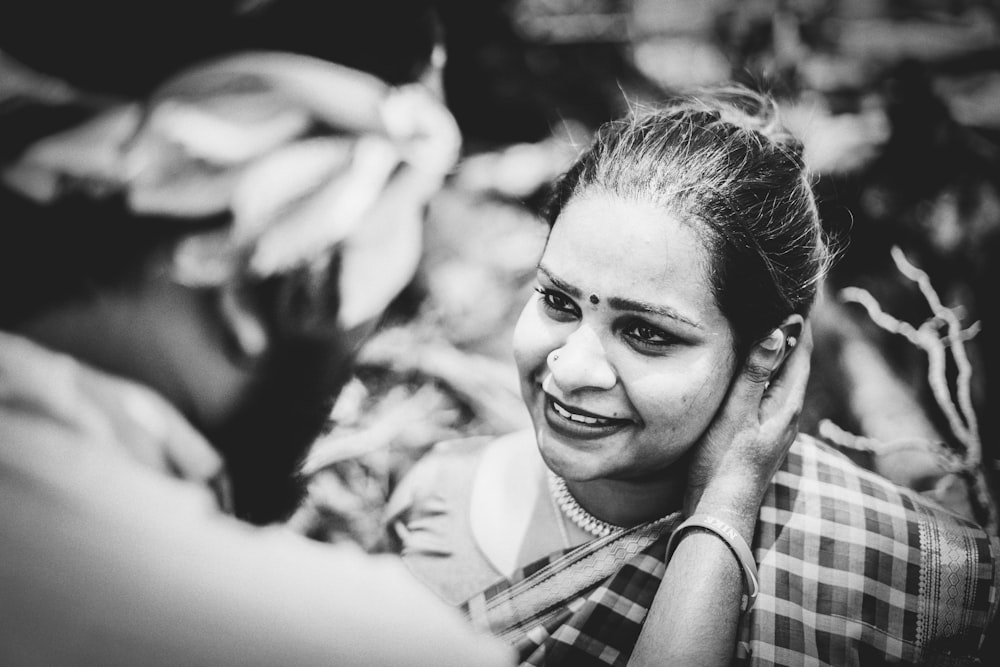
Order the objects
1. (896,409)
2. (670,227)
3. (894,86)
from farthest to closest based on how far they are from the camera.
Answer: (894,86) → (896,409) → (670,227)

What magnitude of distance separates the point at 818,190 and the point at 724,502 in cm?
72

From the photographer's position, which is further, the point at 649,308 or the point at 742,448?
the point at 742,448

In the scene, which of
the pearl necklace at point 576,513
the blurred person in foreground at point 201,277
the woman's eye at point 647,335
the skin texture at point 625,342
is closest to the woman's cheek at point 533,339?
the skin texture at point 625,342

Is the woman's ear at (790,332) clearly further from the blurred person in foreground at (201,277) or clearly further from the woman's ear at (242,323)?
the woman's ear at (242,323)

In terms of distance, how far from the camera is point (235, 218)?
4.95 feet

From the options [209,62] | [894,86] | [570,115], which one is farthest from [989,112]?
[209,62]

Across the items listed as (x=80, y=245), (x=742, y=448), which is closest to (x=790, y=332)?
(x=742, y=448)

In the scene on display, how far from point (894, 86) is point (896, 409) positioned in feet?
2.44

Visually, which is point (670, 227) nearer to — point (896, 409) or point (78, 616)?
point (896, 409)

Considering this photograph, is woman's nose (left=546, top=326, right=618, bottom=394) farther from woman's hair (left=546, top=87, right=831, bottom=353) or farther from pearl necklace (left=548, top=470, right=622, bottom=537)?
pearl necklace (left=548, top=470, right=622, bottom=537)

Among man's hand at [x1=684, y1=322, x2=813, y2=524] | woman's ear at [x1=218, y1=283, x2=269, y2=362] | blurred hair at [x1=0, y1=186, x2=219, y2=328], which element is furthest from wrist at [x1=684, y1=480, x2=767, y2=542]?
blurred hair at [x1=0, y1=186, x2=219, y2=328]

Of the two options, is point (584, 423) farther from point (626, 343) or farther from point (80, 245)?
point (80, 245)

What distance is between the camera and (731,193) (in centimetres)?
98

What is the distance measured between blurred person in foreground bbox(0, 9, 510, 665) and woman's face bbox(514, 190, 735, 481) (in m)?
0.42
